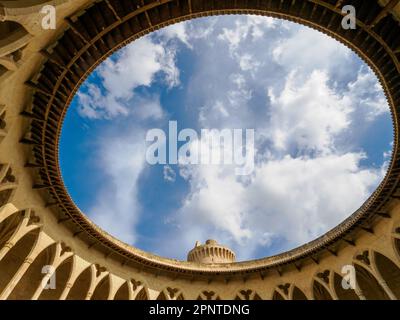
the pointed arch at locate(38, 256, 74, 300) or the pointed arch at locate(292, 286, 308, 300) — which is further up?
the pointed arch at locate(38, 256, 74, 300)

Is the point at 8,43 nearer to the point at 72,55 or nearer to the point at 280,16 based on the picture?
the point at 72,55

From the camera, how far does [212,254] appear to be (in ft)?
122

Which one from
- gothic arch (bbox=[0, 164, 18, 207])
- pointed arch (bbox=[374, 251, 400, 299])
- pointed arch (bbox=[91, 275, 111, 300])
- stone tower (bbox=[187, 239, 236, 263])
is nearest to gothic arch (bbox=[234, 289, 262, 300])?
stone tower (bbox=[187, 239, 236, 263])

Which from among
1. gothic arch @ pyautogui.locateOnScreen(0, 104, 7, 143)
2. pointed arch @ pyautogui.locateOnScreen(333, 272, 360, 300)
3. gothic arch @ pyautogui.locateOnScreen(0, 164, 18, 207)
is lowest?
pointed arch @ pyautogui.locateOnScreen(333, 272, 360, 300)

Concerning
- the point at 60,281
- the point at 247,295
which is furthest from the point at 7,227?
the point at 247,295

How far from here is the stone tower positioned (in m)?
37.1

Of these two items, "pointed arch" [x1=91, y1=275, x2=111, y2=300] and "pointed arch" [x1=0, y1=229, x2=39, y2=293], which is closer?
"pointed arch" [x1=0, y1=229, x2=39, y2=293]

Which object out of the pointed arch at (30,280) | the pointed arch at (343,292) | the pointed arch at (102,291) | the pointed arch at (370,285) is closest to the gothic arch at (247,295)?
the pointed arch at (343,292)

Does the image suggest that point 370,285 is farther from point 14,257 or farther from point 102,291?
point 14,257

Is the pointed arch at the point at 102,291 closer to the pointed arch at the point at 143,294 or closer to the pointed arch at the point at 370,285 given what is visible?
the pointed arch at the point at 143,294

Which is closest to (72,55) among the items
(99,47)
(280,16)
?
(99,47)

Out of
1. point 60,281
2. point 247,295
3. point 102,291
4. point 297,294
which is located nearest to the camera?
point 60,281

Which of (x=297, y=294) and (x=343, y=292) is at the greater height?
(x=297, y=294)

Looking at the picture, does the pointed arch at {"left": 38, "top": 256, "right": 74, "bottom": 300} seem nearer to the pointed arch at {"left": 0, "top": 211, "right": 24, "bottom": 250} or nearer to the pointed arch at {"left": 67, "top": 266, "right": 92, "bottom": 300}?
the pointed arch at {"left": 67, "top": 266, "right": 92, "bottom": 300}
